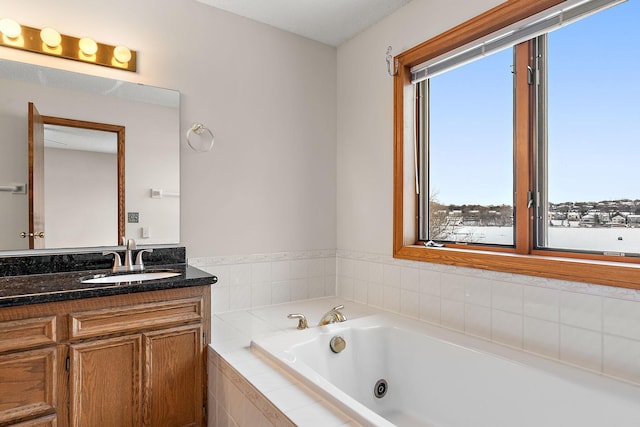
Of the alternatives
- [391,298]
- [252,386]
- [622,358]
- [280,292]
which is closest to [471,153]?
[391,298]

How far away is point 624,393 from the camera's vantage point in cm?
138

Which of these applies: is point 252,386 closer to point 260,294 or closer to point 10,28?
point 260,294

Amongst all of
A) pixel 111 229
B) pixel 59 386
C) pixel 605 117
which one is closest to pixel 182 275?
pixel 111 229

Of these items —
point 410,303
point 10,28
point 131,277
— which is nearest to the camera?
point 10,28

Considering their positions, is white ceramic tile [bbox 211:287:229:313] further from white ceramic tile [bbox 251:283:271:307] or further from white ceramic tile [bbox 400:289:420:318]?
white ceramic tile [bbox 400:289:420:318]

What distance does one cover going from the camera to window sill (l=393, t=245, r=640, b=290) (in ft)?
4.89

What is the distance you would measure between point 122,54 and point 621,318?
8.78 feet

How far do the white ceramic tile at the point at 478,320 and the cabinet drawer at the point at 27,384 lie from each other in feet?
6.24

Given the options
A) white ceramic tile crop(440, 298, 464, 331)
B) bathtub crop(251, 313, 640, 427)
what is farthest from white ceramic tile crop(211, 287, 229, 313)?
white ceramic tile crop(440, 298, 464, 331)

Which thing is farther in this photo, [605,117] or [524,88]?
[524,88]

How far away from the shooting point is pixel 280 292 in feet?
9.09

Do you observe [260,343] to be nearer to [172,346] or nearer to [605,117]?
[172,346]

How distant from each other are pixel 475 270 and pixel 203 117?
183cm

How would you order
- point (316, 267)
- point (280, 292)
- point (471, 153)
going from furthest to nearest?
point (316, 267) → point (280, 292) → point (471, 153)
